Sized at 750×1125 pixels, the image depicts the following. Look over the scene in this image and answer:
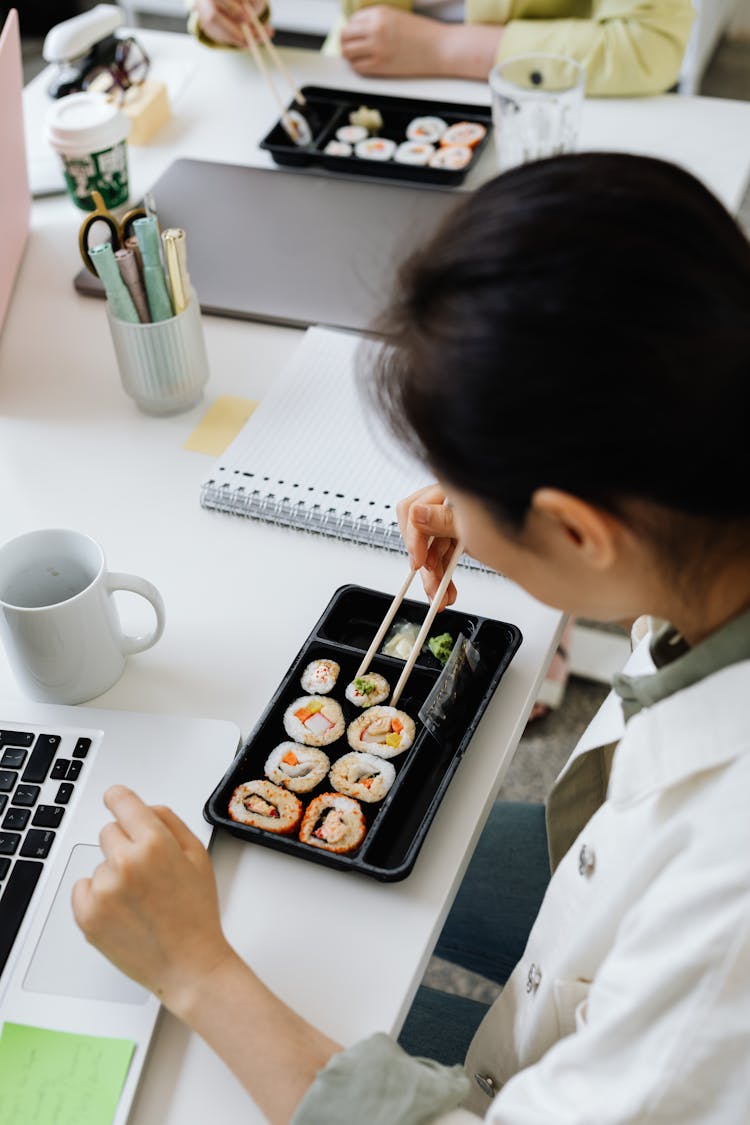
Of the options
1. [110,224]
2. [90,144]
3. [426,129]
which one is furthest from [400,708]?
[426,129]

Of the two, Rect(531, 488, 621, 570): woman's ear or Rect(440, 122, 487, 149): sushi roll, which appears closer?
Rect(531, 488, 621, 570): woman's ear

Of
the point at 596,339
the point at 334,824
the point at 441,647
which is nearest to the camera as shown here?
the point at 596,339

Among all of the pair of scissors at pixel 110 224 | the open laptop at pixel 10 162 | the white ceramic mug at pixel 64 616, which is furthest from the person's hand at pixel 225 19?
the white ceramic mug at pixel 64 616

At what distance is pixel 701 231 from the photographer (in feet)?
1.70

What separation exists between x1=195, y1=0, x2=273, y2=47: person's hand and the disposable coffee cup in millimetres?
305

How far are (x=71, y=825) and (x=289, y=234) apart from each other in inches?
31.5

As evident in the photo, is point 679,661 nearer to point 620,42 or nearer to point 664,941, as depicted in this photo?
point 664,941

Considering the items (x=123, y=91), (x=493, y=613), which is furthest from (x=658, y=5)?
(x=493, y=613)

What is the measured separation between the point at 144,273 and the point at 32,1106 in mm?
713

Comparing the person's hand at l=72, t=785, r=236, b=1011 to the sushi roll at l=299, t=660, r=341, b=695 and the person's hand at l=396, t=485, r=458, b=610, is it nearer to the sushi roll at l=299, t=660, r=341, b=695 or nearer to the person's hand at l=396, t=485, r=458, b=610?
the sushi roll at l=299, t=660, r=341, b=695

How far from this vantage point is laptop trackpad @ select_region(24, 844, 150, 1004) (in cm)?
69

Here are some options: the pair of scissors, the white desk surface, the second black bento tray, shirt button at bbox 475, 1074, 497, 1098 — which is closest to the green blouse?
the white desk surface

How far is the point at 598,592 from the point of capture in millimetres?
624

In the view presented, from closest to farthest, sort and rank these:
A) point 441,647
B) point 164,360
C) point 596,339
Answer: point 596,339, point 441,647, point 164,360
